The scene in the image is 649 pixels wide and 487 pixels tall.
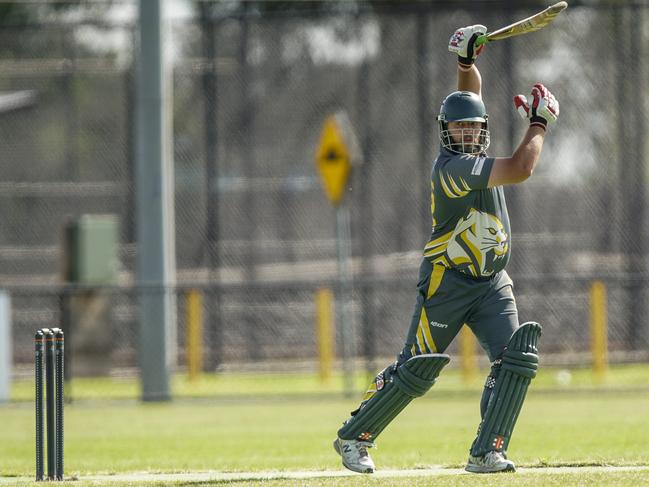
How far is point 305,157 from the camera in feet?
60.0

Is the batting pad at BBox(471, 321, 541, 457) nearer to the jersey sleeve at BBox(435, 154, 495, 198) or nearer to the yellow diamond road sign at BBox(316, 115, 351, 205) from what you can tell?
the jersey sleeve at BBox(435, 154, 495, 198)

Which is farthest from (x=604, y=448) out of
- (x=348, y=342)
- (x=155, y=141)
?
(x=155, y=141)

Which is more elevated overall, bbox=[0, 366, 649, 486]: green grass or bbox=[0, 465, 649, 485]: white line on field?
bbox=[0, 465, 649, 485]: white line on field

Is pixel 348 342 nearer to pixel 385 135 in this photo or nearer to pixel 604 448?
pixel 385 135

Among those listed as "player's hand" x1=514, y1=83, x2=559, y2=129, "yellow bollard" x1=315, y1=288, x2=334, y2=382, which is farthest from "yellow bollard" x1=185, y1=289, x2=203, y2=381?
"player's hand" x1=514, y1=83, x2=559, y2=129

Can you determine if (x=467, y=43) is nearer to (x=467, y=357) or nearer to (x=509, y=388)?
(x=509, y=388)

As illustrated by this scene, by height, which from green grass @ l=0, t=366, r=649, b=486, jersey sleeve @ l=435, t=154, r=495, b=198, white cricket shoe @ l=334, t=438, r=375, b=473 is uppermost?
jersey sleeve @ l=435, t=154, r=495, b=198

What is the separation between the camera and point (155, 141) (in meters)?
15.8

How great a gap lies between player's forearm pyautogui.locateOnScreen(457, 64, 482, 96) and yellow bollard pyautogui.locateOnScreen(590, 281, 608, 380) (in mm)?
9297

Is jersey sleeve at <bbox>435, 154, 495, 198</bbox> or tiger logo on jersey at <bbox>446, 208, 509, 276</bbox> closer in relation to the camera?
jersey sleeve at <bbox>435, 154, 495, 198</bbox>

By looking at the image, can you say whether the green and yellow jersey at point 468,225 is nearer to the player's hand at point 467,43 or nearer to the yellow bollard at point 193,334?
the player's hand at point 467,43

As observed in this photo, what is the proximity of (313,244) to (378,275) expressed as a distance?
987 millimetres

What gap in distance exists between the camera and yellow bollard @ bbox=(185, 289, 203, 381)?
17266 mm

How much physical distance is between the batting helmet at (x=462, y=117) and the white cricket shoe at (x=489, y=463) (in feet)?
5.49
